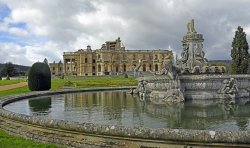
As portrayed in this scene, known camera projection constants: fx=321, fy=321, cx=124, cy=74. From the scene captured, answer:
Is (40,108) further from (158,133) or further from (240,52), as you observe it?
(240,52)

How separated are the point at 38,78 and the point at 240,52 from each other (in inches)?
1040

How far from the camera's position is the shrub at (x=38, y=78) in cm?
2700

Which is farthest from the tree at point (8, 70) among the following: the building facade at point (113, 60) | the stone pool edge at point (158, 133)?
the stone pool edge at point (158, 133)

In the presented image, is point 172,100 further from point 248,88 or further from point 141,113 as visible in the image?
point 248,88

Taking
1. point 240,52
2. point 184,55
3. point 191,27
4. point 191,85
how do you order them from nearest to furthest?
point 191,85, point 184,55, point 191,27, point 240,52

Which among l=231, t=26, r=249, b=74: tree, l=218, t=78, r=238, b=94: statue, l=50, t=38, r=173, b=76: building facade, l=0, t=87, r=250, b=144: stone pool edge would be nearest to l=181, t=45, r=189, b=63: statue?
l=218, t=78, r=238, b=94: statue

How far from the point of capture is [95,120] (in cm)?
1099

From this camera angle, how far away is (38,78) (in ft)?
88.9

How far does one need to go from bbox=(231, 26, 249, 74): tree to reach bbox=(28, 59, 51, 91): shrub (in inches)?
976

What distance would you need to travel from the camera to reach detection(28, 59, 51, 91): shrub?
27.0 meters

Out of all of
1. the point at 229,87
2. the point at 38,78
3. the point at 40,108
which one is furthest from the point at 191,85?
the point at 38,78

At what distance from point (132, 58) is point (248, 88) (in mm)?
94233

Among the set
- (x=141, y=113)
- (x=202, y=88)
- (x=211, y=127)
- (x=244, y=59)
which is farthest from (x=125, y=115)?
(x=244, y=59)

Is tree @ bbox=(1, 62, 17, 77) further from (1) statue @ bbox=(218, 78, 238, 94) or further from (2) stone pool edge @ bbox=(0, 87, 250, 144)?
(2) stone pool edge @ bbox=(0, 87, 250, 144)
